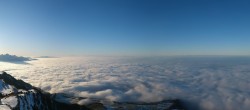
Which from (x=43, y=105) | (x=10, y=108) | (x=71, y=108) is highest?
(x=10, y=108)

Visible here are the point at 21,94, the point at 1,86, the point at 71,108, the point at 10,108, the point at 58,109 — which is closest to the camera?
the point at 10,108

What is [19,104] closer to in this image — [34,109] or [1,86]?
[34,109]

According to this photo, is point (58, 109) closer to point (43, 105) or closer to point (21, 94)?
point (43, 105)

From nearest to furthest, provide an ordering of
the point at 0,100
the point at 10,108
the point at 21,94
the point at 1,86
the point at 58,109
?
1. the point at 10,108
2. the point at 0,100
3. the point at 21,94
4. the point at 1,86
5. the point at 58,109

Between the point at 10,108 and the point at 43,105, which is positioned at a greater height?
the point at 10,108

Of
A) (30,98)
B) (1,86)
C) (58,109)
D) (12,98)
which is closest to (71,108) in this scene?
(58,109)

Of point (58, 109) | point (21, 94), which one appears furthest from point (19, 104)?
point (58, 109)

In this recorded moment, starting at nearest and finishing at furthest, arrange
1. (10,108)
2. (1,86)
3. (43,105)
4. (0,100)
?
(10,108) → (0,100) → (43,105) → (1,86)

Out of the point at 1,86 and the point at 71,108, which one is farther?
the point at 71,108

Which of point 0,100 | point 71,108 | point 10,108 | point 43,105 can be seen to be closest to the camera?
point 10,108
